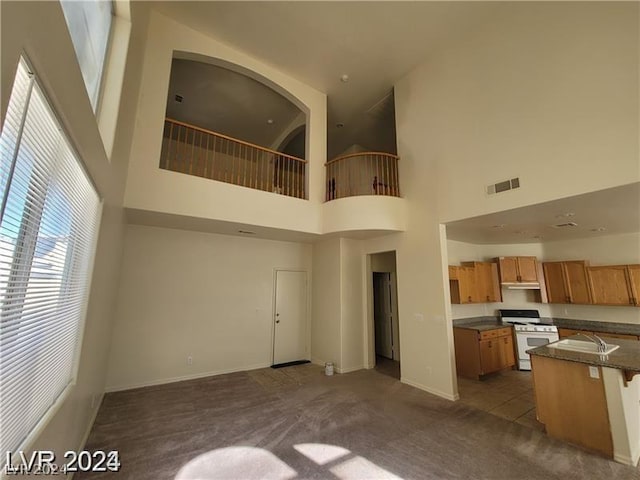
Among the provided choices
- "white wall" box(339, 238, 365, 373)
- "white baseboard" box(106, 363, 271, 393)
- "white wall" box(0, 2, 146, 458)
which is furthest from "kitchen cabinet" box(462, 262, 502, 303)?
"white wall" box(0, 2, 146, 458)

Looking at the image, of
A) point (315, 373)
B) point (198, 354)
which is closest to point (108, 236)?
point (198, 354)

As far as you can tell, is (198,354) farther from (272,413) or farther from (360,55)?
(360,55)

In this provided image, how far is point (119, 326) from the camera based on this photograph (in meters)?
4.41

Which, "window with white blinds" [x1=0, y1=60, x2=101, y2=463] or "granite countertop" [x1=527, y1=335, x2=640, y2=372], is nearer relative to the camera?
"window with white blinds" [x1=0, y1=60, x2=101, y2=463]

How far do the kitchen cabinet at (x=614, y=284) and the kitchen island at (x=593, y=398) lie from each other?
2.25 metres

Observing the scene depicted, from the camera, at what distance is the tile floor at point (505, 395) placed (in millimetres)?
3572

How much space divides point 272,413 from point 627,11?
6.27 meters

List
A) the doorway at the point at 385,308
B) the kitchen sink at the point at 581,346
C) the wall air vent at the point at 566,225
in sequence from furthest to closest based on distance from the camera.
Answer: the doorway at the point at 385,308, the wall air vent at the point at 566,225, the kitchen sink at the point at 581,346

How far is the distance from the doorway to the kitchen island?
127 inches

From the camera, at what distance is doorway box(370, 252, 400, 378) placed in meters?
6.33

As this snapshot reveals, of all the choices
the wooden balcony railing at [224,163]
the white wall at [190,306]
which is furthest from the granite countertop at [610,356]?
the white wall at [190,306]

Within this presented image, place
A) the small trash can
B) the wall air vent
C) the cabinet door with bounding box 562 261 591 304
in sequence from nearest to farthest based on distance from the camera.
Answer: the wall air vent < the small trash can < the cabinet door with bounding box 562 261 591 304

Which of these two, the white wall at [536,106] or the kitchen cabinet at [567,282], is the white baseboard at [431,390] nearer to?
the white wall at [536,106]

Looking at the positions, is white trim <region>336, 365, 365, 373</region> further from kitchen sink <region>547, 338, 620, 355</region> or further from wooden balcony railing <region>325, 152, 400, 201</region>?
wooden balcony railing <region>325, 152, 400, 201</region>
